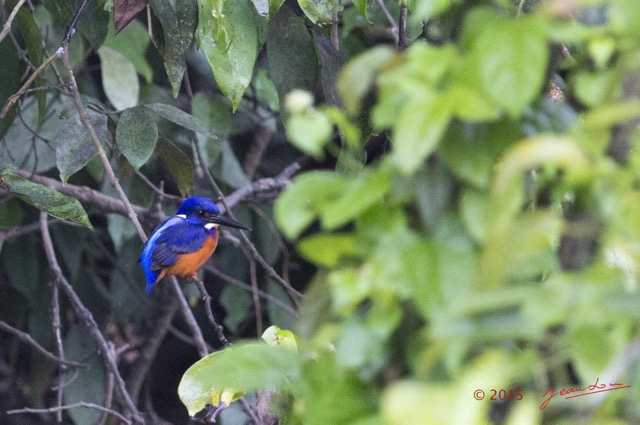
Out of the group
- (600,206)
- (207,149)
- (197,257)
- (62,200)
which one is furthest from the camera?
(197,257)

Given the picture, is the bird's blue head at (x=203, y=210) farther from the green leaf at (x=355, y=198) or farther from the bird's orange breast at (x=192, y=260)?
the green leaf at (x=355, y=198)

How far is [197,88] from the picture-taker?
4.47 m

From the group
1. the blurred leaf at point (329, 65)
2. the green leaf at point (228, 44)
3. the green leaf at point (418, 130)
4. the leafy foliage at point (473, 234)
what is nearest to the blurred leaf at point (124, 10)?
the green leaf at point (228, 44)

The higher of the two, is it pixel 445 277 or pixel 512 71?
pixel 512 71

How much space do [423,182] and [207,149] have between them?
Result: 8.91ft

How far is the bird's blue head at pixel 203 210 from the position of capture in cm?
406

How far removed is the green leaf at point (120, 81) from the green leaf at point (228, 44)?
3.98ft

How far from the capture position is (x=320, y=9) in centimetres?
255

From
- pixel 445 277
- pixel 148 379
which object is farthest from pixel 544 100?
pixel 148 379

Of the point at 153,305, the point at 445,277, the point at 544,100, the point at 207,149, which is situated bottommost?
the point at 445,277

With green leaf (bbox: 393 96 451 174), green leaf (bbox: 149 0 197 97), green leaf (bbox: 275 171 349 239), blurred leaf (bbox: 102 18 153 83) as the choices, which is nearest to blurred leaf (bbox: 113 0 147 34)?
green leaf (bbox: 149 0 197 97)

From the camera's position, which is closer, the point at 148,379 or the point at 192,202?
the point at 192,202

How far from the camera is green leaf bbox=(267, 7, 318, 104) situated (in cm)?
273

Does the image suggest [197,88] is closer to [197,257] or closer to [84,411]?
[197,257]
